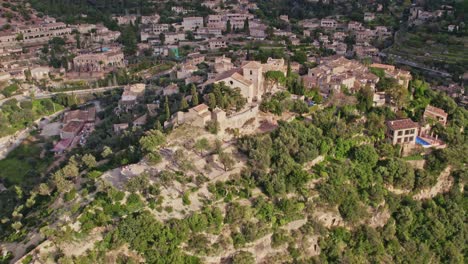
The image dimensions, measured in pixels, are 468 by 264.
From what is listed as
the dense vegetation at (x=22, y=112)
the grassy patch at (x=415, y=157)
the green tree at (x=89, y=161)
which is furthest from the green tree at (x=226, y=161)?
the dense vegetation at (x=22, y=112)

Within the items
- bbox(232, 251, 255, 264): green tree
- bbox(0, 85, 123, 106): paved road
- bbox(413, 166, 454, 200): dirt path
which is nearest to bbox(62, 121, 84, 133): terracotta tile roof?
bbox(0, 85, 123, 106): paved road

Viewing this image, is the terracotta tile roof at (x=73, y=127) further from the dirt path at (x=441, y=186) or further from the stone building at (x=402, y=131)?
the dirt path at (x=441, y=186)

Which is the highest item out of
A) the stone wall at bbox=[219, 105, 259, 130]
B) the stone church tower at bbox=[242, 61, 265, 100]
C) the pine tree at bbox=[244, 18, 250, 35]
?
the stone church tower at bbox=[242, 61, 265, 100]

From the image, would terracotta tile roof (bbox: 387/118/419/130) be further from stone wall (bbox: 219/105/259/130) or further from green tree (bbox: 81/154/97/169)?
green tree (bbox: 81/154/97/169)

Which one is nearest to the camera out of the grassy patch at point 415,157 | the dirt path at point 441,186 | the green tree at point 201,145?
the green tree at point 201,145

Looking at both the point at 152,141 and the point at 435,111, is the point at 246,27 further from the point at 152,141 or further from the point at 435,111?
the point at 152,141

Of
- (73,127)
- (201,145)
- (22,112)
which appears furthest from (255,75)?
(22,112)

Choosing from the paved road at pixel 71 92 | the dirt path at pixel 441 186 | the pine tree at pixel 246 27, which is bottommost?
the dirt path at pixel 441 186

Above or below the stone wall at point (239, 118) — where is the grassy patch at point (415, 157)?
below
